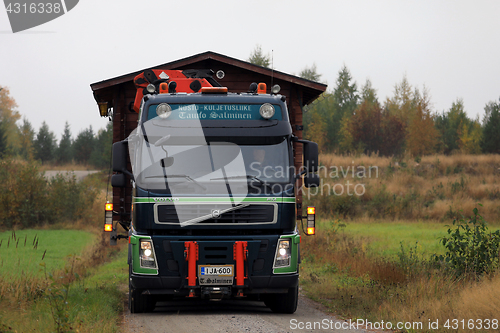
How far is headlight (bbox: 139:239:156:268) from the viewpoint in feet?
25.3

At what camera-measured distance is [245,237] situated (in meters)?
7.76

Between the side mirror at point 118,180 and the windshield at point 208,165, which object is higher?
the windshield at point 208,165

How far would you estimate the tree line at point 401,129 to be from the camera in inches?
2261

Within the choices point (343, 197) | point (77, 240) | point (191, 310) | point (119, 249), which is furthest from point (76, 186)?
point (191, 310)

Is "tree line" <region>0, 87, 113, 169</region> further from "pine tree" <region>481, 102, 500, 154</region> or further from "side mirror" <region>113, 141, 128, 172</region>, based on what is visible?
"side mirror" <region>113, 141, 128, 172</region>

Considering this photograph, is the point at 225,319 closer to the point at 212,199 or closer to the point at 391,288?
the point at 212,199

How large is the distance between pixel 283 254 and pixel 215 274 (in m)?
1.04

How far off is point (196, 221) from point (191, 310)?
1938mm

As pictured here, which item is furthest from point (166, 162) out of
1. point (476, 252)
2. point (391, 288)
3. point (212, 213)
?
point (476, 252)

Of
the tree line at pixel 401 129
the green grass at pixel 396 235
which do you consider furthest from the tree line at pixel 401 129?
the green grass at pixel 396 235

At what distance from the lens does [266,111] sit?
823 cm

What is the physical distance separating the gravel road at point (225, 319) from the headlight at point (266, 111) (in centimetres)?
307

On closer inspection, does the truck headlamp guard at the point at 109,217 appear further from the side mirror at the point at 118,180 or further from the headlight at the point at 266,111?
the headlight at the point at 266,111

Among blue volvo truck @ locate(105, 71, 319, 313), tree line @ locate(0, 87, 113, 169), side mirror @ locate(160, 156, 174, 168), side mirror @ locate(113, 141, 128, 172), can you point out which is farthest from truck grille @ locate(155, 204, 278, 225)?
tree line @ locate(0, 87, 113, 169)
